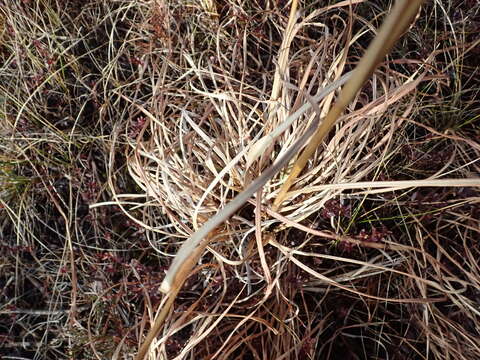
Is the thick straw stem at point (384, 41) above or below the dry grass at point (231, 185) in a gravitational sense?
above

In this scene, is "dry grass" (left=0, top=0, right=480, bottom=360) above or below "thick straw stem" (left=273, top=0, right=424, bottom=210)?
below

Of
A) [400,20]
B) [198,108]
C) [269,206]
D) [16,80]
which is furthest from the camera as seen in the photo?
[16,80]

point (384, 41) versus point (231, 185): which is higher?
point (384, 41)

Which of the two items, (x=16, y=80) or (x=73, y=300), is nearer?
(x=73, y=300)

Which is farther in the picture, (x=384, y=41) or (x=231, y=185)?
(x=231, y=185)

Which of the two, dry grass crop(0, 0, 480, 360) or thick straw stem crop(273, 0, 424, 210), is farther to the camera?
dry grass crop(0, 0, 480, 360)

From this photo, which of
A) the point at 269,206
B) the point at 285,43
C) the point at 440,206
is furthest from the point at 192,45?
the point at 440,206

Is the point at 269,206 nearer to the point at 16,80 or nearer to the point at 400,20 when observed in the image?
the point at 400,20

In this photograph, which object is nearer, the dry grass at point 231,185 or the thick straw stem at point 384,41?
the thick straw stem at point 384,41
